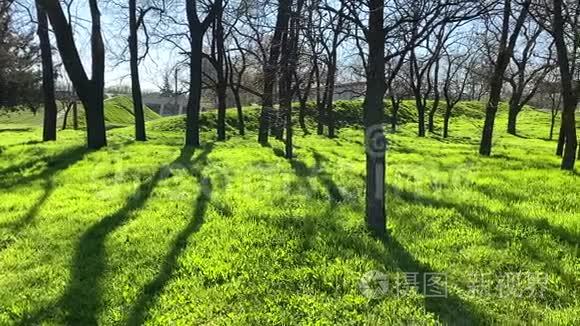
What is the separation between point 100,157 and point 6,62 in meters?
16.0

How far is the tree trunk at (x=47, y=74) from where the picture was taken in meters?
16.1

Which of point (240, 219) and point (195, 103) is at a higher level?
point (195, 103)

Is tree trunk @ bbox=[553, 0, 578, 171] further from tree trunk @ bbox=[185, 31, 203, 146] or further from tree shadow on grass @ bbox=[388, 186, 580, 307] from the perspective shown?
tree trunk @ bbox=[185, 31, 203, 146]

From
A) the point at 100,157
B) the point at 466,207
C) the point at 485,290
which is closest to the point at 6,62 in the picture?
the point at 100,157

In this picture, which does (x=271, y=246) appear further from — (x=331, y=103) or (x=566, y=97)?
(x=331, y=103)

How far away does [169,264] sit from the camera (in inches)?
179

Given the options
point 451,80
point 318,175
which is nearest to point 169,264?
point 318,175

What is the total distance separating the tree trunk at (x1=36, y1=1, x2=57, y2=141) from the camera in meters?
16.1

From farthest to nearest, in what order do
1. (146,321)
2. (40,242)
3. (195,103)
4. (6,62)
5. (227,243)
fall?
(6,62) < (195,103) < (40,242) < (227,243) < (146,321)

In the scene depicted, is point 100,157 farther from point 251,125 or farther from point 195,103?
point 251,125

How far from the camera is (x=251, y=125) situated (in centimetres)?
2998

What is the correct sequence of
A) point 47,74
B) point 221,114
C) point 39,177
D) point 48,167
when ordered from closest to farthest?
point 39,177 → point 48,167 → point 47,74 → point 221,114

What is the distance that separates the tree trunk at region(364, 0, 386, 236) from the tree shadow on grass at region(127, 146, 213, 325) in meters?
1.99

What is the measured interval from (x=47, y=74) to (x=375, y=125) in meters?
14.8
